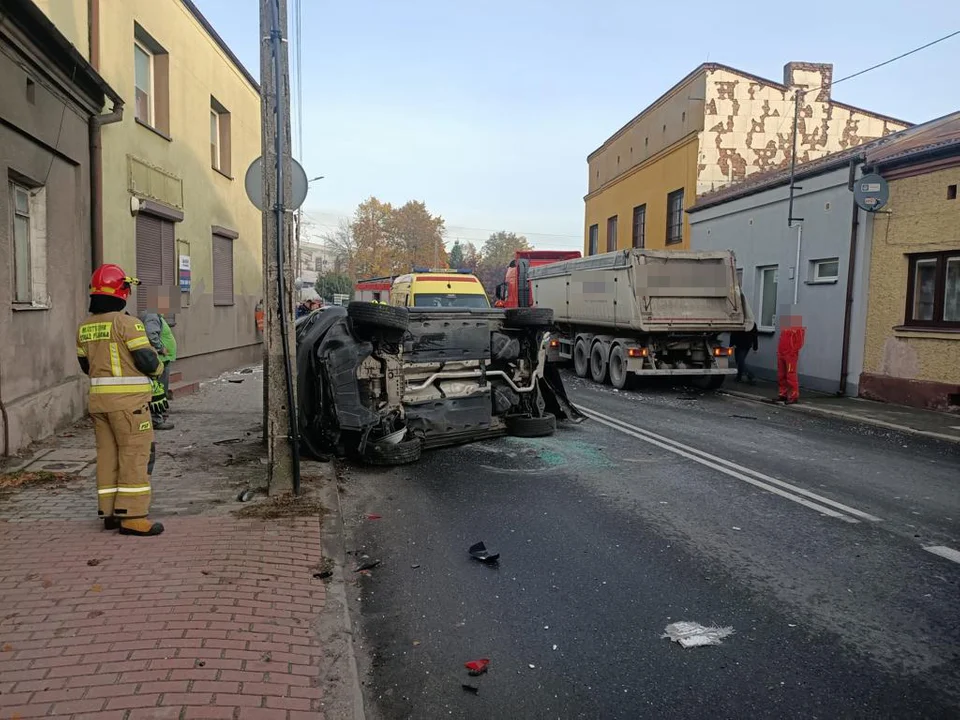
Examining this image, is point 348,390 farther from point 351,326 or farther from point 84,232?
point 84,232

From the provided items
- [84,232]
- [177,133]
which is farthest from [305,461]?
[177,133]

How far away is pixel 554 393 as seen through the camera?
980 centimetres

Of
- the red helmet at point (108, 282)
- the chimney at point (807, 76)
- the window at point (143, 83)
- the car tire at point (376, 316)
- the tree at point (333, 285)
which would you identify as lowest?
the car tire at point (376, 316)

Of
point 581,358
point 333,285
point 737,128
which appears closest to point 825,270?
point 581,358

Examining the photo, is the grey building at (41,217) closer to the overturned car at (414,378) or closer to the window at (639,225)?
the overturned car at (414,378)

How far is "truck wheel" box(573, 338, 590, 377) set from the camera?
1689 cm

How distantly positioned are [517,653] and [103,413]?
314 cm

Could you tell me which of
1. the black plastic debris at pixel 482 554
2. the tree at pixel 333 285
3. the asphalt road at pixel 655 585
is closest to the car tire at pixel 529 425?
the asphalt road at pixel 655 585

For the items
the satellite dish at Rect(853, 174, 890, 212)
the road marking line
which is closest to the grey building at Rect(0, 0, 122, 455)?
the road marking line

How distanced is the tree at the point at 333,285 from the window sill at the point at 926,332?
2023 inches

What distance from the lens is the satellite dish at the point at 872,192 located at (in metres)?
12.8

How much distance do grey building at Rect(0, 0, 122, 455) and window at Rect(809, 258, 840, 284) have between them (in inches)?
515

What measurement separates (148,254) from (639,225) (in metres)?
18.8

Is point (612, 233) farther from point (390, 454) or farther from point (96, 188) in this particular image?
point (390, 454)
